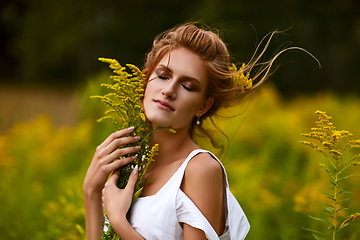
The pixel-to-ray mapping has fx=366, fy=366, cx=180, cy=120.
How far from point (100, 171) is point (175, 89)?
388mm

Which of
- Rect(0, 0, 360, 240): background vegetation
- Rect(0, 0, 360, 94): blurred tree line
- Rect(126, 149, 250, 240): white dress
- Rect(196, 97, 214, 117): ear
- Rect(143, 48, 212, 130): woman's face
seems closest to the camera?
Rect(126, 149, 250, 240): white dress

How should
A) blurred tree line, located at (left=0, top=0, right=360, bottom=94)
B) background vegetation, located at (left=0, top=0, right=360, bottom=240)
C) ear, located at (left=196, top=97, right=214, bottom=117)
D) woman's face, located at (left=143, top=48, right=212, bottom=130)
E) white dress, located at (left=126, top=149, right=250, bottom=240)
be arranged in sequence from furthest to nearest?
blurred tree line, located at (left=0, top=0, right=360, bottom=94) < background vegetation, located at (left=0, top=0, right=360, bottom=240) < ear, located at (left=196, top=97, right=214, bottom=117) < woman's face, located at (left=143, top=48, right=212, bottom=130) < white dress, located at (left=126, top=149, right=250, bottom=240)

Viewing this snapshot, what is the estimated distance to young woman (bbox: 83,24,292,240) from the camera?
1.17 metres

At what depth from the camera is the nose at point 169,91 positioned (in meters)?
1.24

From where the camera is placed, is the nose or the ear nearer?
the nose

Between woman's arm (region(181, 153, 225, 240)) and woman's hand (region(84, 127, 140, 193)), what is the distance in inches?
8.1

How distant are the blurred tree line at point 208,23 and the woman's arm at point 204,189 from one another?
5290mm

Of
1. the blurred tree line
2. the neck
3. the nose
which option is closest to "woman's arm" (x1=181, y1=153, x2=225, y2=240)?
the neck

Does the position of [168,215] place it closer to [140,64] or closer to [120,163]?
[120,163]

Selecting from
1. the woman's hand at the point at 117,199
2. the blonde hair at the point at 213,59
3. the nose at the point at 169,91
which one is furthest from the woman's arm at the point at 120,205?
the blonde hair at the point at 213,59

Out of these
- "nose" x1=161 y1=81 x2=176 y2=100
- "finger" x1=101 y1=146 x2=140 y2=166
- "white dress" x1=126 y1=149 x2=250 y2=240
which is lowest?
"white dress" x1=126 y1=149 x2=250 y2=240

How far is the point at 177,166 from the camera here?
129 cm

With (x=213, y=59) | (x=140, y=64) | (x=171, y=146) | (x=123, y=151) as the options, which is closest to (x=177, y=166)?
(x=171, y=146)

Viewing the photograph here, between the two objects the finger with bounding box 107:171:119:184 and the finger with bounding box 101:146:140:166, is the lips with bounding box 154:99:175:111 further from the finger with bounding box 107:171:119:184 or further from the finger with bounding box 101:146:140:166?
the finger with bounding box 107:171:119:184
